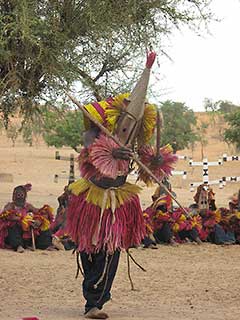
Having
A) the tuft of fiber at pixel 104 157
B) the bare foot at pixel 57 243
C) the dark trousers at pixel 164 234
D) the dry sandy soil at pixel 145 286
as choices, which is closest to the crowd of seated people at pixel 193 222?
the dark trousers at pixel 164 234

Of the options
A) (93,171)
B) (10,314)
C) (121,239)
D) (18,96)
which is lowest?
(10,314)

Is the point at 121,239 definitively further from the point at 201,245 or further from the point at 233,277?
the point at 201,245

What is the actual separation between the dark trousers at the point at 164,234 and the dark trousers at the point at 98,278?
6.65 meters

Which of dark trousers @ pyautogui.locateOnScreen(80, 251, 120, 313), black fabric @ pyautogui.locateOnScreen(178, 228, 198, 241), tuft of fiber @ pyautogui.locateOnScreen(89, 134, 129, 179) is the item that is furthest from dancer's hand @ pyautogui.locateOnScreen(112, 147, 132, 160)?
black fabric @ pyautogui.locateOnScreen(178, 228, 198, 241)

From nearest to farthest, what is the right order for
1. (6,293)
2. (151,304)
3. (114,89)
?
(151,304), (6,293), (114,89)

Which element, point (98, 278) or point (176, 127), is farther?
point (176, 127)

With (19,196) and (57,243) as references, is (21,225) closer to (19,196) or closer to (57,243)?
(19,196)

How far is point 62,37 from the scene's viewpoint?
9773 millimetres

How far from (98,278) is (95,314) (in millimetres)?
331

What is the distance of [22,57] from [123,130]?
9.27ft

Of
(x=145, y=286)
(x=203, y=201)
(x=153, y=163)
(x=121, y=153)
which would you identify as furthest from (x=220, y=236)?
(x=121, y=153)

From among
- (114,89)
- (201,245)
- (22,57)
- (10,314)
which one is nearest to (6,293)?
(10,314)

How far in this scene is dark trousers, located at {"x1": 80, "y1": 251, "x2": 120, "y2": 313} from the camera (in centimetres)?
747

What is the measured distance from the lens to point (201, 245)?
14500mm
